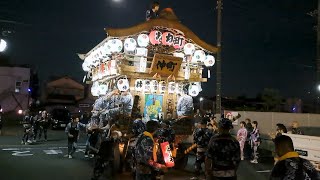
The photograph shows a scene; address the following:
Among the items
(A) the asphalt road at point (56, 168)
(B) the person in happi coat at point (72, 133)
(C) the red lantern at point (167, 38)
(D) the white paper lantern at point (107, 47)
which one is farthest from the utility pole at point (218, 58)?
(B) the person in happi coat at point (72, 133)

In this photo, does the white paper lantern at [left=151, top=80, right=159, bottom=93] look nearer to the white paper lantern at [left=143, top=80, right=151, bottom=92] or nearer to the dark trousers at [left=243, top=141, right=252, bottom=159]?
the white paper lantern at [left=143, top=80, right=151, bottom=92]

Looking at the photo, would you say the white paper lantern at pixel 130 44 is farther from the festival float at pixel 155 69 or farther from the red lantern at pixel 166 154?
the red lantern at pixel 166 154

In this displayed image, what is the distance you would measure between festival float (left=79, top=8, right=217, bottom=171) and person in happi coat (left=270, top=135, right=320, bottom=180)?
28.1 ft

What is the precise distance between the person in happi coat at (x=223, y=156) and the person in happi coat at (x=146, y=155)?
1.26m

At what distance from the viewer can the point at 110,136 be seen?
11148 mm

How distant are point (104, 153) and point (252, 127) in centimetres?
942

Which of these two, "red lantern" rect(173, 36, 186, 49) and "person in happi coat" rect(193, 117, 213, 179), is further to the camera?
"red lantern" rect(173, 36, 186, 49)

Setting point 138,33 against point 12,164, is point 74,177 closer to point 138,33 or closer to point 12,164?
point 12,164

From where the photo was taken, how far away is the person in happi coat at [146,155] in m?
6.70

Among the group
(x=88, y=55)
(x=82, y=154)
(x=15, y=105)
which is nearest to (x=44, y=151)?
(x=82, y=154)

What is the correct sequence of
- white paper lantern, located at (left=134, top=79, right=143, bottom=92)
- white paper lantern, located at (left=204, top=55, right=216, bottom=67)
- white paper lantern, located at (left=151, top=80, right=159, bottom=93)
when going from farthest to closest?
white paper lantern, located at (left=204, top=55, right=216, bottom=67) < white paper lantern, located at (left=151, top=80, right=159, bottom=93) < white paper lantern, located at (left=134, top=79, right=143, bottom=92)

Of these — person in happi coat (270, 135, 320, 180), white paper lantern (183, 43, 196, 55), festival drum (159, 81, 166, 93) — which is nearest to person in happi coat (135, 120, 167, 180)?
person in happi coat (270, 135, 320, 180)

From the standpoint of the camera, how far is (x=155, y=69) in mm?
13812

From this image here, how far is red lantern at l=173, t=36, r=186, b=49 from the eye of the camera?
14.2 meters
